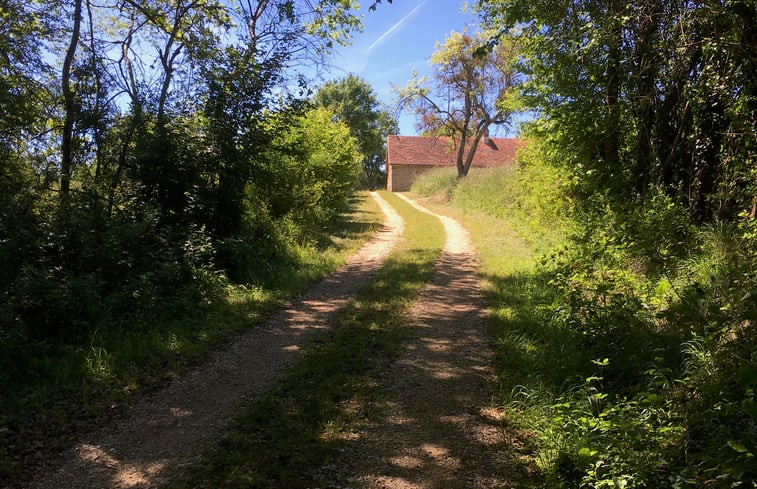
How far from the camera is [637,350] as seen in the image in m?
4.13

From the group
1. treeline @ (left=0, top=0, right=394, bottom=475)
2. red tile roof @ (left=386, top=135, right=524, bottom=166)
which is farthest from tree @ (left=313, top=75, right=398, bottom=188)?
treeline @ (left=0, top=0, right=394, bottom=475)

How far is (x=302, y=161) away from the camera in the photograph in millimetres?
12484

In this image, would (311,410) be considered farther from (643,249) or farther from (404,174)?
(404,174)

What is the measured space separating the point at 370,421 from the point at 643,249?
5.29 m

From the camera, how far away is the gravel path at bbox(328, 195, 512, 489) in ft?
10.3

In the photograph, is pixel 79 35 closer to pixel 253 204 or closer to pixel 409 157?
pixel 253 204

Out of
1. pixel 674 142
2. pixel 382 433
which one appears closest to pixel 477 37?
pixel 674 142

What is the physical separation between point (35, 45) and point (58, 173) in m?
2.86

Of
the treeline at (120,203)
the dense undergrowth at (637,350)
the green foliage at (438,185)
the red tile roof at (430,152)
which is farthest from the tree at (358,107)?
the dense undergrowth at (637,350)

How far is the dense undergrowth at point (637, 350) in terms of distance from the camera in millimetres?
2650

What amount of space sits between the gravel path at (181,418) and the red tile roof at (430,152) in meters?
40.3

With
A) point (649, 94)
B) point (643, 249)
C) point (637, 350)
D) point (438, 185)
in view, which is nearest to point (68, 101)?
point (637, 350)

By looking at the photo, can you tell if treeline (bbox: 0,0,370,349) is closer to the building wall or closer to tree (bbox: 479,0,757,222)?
tree (bbox: 479,0,757,222)

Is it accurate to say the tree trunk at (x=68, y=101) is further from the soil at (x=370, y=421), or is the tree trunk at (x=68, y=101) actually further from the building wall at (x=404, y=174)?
the building wall at (x=404, y=174)
